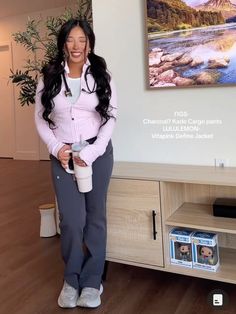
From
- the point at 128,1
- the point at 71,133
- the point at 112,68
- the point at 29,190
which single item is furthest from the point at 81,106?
the point at 29,190

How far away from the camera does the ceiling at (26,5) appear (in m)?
5.51

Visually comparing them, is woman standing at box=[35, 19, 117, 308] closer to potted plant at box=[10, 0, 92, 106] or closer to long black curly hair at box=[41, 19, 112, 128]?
long black curly hair at box=[41, 19, 112, 128]

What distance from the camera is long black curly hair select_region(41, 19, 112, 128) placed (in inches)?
70.3

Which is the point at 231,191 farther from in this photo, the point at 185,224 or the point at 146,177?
the point at 146,177

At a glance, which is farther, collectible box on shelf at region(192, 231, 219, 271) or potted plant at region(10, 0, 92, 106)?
potted plant at region(10, 0, 92, 106)

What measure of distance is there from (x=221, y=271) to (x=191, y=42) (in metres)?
1.29

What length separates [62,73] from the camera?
6.01 ft

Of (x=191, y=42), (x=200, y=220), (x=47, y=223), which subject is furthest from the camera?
(x=47, y=223)

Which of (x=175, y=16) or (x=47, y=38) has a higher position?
(x=47, y=38)

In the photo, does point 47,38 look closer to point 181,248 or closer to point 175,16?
point 175,16

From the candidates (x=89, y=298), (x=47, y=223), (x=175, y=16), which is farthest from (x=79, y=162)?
(x=47, y=223)

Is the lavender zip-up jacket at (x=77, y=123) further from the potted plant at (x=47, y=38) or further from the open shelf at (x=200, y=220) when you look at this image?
the potted plant at (x=47, y=38)

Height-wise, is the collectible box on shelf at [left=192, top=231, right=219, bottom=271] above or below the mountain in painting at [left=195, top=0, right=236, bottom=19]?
below

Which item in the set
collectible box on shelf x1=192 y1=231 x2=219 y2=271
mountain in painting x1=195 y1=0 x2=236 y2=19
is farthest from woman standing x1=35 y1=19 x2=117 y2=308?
mountain in painting x1=195 y1=0 x2=236 y2=19
